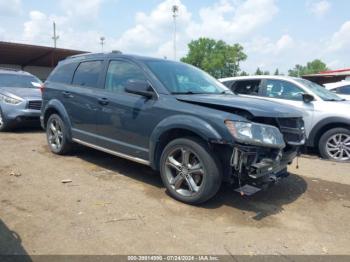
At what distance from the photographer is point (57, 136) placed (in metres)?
6.82

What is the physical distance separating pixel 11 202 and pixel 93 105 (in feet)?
6.40

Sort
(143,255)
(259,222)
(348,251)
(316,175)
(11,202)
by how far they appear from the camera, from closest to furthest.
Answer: (143,255) → (348,251) → (259,222) → (11,202) → (316,175)

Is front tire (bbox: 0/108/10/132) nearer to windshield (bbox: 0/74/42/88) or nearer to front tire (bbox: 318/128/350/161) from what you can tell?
windshield (bbox: 0/74/42/88)

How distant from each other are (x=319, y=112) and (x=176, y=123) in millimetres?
4062

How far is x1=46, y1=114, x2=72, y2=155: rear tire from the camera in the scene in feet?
21.4

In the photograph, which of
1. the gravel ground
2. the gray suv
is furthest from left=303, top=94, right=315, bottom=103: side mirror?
the gray suv

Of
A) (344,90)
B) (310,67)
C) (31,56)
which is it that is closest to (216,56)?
(310,67)

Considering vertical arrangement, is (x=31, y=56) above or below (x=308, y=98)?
above

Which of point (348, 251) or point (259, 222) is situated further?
point (259, 222)

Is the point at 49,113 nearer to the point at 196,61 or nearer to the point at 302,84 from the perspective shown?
the point at 302,84

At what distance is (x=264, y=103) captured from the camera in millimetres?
4691

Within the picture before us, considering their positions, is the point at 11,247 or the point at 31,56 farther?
the point at 31,56

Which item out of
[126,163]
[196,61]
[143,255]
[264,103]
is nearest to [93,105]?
[126,163]

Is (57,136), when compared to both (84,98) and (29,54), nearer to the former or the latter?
(84,98)
